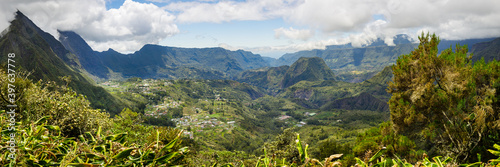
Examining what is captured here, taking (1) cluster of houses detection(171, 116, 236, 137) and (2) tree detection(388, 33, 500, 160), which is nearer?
(2) tree detection(388, 33, 500, 160)

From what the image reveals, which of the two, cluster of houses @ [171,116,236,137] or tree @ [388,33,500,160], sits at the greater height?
tree @ [388,33,500,160]

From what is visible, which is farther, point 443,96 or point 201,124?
point 201,124

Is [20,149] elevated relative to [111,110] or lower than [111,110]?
elevated

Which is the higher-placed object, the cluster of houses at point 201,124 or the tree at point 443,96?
the tree at point 443,96

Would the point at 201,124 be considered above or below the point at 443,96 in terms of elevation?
below

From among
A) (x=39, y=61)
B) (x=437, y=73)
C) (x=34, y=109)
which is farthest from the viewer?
(x=39, y=61)

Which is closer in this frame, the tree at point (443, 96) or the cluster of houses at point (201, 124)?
the tree at point (443, 96)

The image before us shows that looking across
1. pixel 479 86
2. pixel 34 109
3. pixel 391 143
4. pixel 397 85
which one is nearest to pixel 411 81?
pixel 397 85

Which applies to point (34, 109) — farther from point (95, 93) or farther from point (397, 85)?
point (95, 93)
